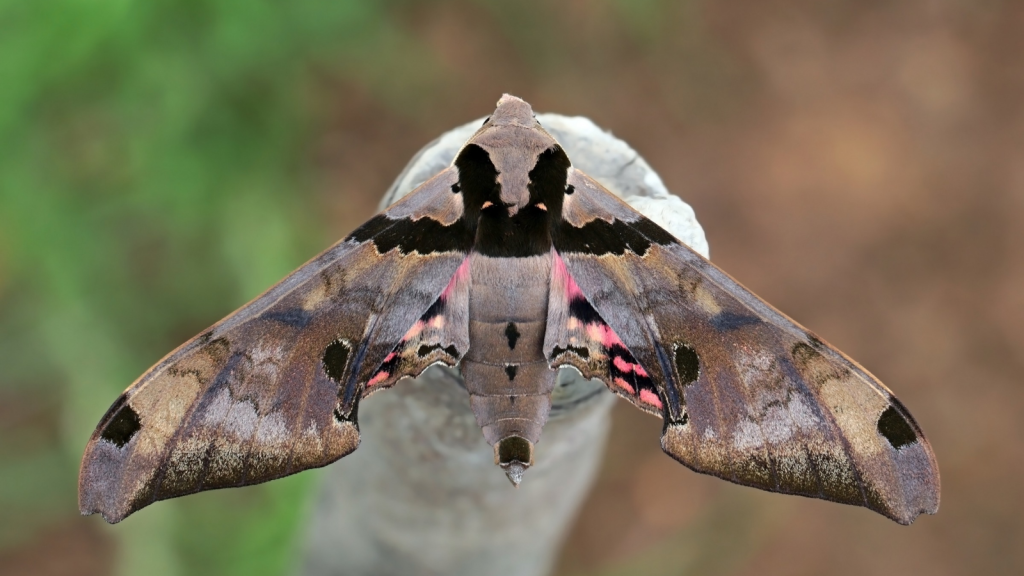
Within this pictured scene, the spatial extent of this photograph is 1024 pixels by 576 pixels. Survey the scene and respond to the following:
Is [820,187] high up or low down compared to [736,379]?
up

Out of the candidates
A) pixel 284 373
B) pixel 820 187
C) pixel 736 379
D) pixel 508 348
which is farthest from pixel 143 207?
pixel 820 187

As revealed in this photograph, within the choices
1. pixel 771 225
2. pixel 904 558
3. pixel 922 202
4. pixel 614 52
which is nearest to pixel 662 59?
pixel 614 52

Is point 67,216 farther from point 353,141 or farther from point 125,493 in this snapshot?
point 125,493

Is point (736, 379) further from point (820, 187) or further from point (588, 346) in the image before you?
point (820, 187)

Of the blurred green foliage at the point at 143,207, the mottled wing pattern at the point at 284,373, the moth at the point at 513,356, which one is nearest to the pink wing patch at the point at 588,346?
the moth at the point at 513,356

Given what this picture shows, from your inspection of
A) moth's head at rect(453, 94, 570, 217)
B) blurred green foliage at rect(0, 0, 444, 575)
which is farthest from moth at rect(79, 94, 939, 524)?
blurred green foliage at rect(0, 0, 444, 575)

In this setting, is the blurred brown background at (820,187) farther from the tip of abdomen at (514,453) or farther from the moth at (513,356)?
the tip of abdomen at (514,453)

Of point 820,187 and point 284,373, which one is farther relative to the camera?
point 820,187
